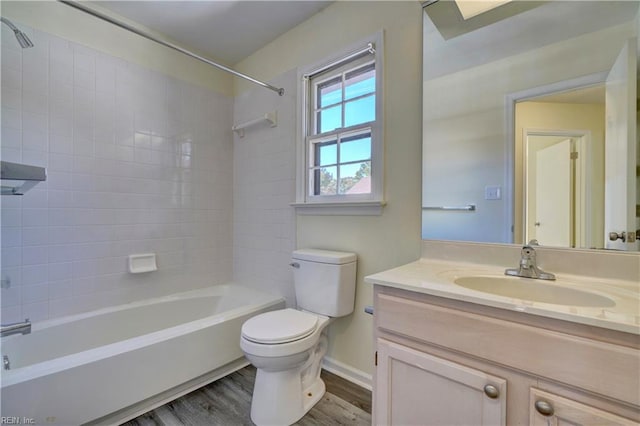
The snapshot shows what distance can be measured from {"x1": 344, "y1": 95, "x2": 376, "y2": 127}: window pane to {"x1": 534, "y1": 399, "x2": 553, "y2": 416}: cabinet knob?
4.85 ft

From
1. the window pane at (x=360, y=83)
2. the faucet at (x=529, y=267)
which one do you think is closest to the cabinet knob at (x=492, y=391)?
the faucet at (x=529, y=267)

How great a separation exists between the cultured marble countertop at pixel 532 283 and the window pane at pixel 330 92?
50.6 inches

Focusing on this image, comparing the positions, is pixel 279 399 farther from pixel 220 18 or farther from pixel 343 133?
pixel 220 18

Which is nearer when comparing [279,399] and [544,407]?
[544,407]

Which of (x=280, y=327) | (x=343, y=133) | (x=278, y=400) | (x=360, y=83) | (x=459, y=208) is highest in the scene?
(x=360, y=83)

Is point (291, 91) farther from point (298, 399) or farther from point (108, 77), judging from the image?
point (298, 399)

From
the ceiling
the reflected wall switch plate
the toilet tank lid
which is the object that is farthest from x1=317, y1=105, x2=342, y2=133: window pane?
the reflected wall switch plate

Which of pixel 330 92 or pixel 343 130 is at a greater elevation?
pixel 330 92

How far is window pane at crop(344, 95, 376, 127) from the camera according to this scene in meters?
1.77

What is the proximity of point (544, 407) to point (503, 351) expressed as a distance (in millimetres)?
148

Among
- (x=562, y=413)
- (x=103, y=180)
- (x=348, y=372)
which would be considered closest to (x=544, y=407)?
(x=562, y=413)

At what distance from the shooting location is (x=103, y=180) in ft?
6.53

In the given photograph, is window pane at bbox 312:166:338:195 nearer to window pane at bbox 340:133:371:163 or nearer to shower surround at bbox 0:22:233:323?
window pane at bbox 340:133:371:163

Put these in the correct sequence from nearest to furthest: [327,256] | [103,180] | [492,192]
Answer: [492,192] → [327,256] → [103,180]
